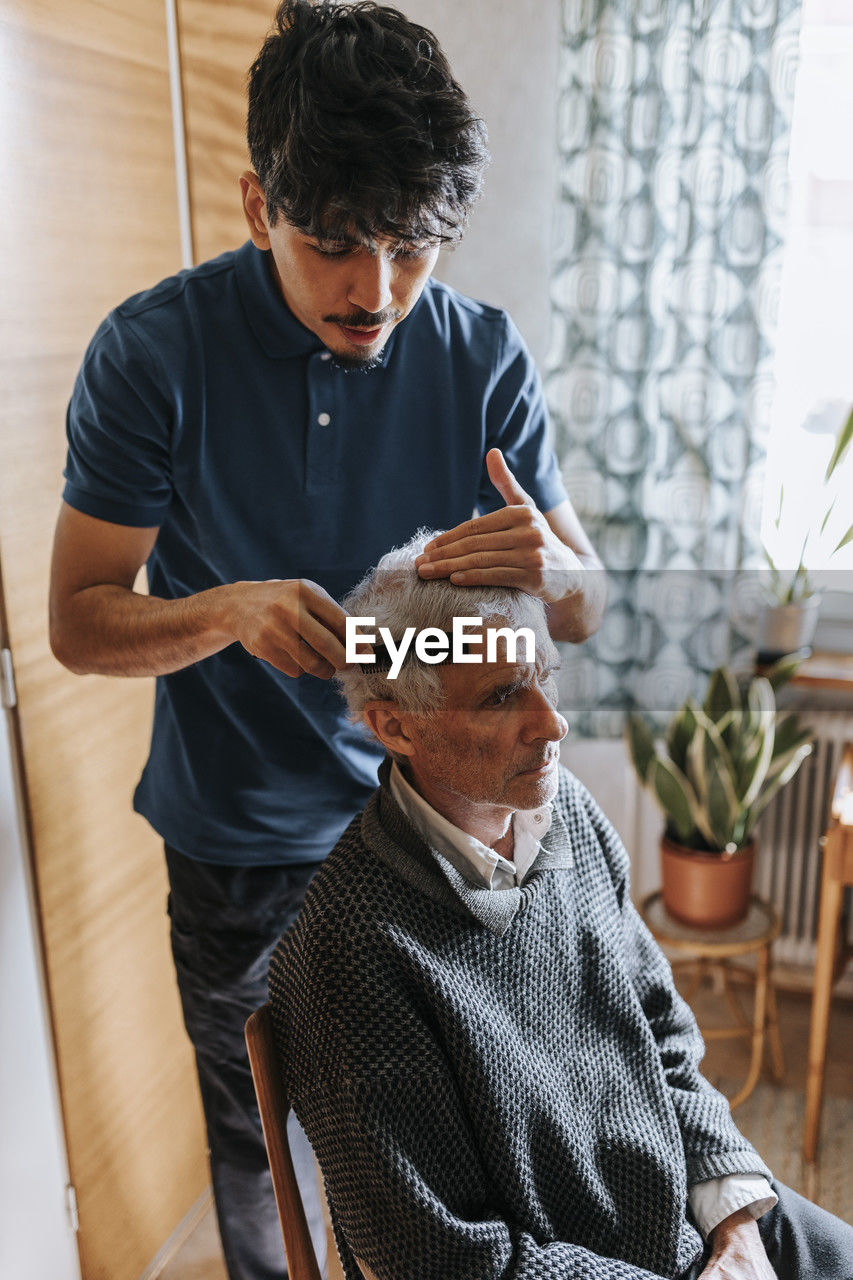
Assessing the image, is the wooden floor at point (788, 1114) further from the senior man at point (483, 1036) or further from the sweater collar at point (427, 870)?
the sweater collar at point (427, 870)

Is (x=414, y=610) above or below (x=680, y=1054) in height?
above

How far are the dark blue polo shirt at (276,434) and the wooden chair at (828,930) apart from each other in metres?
1.11

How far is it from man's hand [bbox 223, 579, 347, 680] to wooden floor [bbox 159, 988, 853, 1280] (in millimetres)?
1209

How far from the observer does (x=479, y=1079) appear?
1110mm

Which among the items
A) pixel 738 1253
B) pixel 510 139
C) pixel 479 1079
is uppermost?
pixel 510 139

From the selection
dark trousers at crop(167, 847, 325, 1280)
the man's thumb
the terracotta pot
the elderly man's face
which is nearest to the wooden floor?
dark trousers at crop(167, 847, 325, 1280)

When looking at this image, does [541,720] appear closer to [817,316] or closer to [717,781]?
[717,781]

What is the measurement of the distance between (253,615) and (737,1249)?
872mm

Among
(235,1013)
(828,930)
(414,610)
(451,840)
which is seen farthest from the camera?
(828,930)

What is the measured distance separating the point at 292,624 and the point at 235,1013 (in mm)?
791

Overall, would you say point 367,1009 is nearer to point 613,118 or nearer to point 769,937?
point 769,937

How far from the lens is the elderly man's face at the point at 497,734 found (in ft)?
3.58

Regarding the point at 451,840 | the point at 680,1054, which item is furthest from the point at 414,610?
the point at 680,1054

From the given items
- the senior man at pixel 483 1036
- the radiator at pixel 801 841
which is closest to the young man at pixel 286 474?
the senior man at pixel 483 1036
